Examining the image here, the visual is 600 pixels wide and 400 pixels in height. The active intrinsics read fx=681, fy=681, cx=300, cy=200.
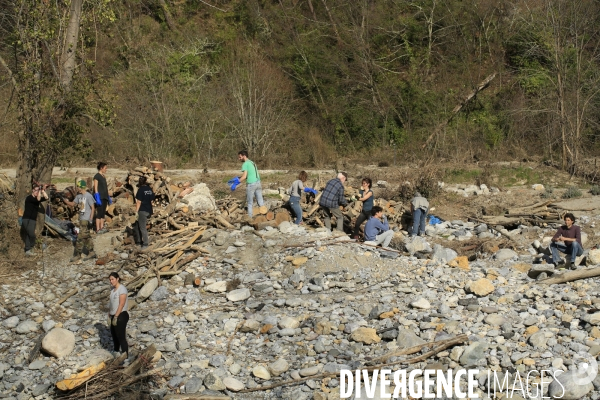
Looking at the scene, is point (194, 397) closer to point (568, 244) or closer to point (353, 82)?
point (568, 244)

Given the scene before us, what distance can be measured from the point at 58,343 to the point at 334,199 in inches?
227

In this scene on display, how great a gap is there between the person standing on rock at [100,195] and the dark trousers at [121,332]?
14.3ft

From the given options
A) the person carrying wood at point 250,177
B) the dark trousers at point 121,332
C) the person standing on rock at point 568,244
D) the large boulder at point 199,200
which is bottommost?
the dark trousers at point 121,332

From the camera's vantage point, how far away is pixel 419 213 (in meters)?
13.8

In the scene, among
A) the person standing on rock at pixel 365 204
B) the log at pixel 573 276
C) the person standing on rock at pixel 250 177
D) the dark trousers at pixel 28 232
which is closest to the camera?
the log at pixel 573 276

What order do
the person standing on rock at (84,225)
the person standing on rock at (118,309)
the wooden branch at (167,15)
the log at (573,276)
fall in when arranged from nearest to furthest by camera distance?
the person standing on rock at (118,309) → the log at (573,276) → the person standing on rock at (84,225) → the wooden branch at (167,15)

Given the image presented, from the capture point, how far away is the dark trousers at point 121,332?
29.9 feet

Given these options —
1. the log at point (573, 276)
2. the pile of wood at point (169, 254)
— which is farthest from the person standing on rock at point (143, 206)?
the log at point (573, 276)

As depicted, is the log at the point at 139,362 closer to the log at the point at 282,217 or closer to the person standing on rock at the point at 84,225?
the person standing on rock at the point at 84,225

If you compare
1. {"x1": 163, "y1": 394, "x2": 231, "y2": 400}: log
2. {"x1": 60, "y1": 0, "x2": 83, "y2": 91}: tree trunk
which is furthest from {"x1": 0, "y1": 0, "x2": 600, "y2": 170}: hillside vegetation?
{"x1": 163, "y1": 394, "x2": 231, "y2": 400}: log

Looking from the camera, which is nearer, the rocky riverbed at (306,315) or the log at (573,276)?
the rocky riverbed at (306,315)

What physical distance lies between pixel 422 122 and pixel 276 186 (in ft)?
29.7

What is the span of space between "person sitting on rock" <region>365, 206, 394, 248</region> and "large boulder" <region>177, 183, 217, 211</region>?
3410mm

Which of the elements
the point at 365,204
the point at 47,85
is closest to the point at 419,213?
the point at 365,204
